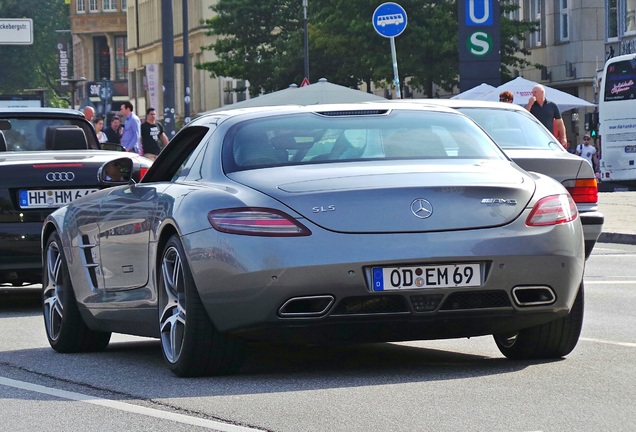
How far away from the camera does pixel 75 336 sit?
10.3m

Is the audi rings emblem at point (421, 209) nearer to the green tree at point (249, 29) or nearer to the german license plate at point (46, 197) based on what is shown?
the german license plate at point (46, 197)

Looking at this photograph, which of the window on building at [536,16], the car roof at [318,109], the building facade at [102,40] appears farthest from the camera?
the building facade at [102,40]

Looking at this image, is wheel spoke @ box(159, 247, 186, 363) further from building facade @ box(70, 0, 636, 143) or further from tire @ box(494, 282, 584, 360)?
building facade @ box(70, 0, 636, 143)

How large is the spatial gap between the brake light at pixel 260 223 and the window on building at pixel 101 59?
430 feet

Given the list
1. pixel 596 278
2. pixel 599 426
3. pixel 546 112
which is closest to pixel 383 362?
pixel 599 426

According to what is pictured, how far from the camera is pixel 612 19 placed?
2319 inches

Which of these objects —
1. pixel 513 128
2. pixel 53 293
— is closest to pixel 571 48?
pixel 513 128

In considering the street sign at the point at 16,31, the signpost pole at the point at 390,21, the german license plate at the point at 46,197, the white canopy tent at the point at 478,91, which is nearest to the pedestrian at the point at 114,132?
the signpost pole at the point at 390,21

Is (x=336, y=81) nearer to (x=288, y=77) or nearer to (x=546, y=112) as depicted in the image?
(x=288, y=77)

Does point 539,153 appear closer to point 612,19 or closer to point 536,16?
point 612,19

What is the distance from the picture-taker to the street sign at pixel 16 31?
5919 centimetres

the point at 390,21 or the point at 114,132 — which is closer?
the point at 390,21

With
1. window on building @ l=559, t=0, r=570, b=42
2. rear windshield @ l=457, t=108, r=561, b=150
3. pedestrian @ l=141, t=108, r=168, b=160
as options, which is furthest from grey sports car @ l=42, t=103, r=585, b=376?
window on building @ l=559, t=0, r=570, b=42

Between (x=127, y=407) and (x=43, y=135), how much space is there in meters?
8.43
